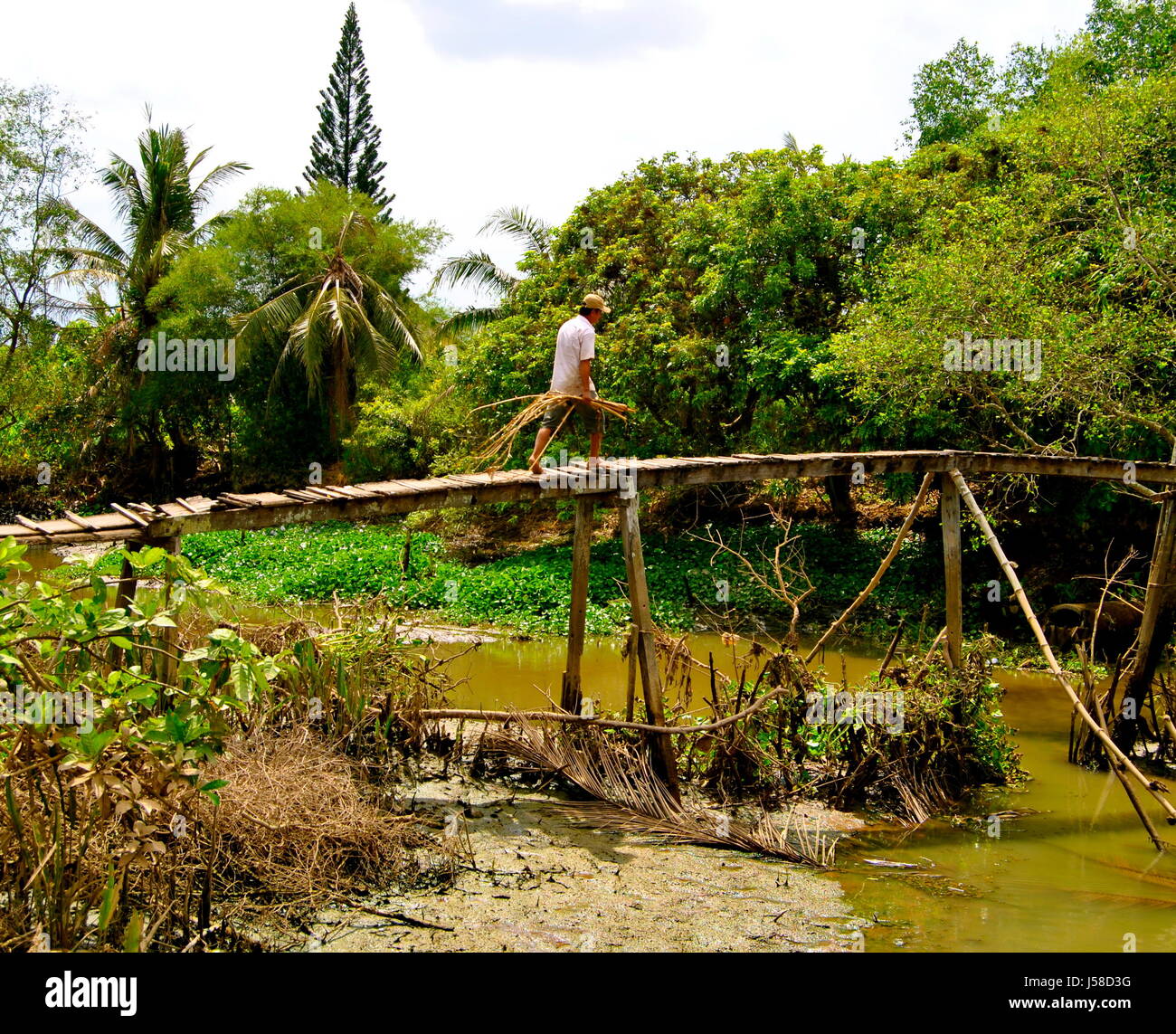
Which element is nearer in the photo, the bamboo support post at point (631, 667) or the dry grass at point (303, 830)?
the dry grass at point (303, 830)

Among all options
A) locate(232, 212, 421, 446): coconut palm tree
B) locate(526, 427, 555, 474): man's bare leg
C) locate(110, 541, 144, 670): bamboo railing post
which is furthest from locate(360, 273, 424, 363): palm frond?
locate(110, 541, 144, 670): bamboo railing post

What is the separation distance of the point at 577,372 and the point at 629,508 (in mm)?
1018

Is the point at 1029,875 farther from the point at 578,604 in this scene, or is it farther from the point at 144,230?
the point at 144,230

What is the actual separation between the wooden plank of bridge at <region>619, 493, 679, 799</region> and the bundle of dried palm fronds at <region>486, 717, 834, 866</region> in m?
0.11

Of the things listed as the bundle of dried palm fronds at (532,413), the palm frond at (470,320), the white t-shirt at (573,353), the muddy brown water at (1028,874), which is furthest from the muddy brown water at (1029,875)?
the palm frond at (470,320)

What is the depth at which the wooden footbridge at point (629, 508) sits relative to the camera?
5070mm

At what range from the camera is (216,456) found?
27109mm

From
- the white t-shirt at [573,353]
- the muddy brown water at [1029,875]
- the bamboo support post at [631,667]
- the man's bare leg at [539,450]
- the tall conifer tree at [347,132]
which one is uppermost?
the tall conifer tree at [347,132]

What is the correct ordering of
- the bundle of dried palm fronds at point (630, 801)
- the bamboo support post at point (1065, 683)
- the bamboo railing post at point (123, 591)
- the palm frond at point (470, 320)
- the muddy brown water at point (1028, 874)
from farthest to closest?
the palm frond at point (470, 320)
the bundle of dried palm fronds at point (630, 801)
the bamboo support post at point (1065, 683)
the muddy brown water at point (1028, 874)
the bamboo railing post at point (123, 591)

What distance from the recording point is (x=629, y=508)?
6895 mm

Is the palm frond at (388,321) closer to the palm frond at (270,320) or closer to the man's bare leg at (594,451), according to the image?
the palm frond at (270,320)

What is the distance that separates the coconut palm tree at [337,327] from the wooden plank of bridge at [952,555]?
15.9 m

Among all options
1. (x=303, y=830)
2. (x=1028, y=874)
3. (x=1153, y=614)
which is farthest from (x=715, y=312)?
(x=303, y=830)

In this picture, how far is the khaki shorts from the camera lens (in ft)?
23.1
